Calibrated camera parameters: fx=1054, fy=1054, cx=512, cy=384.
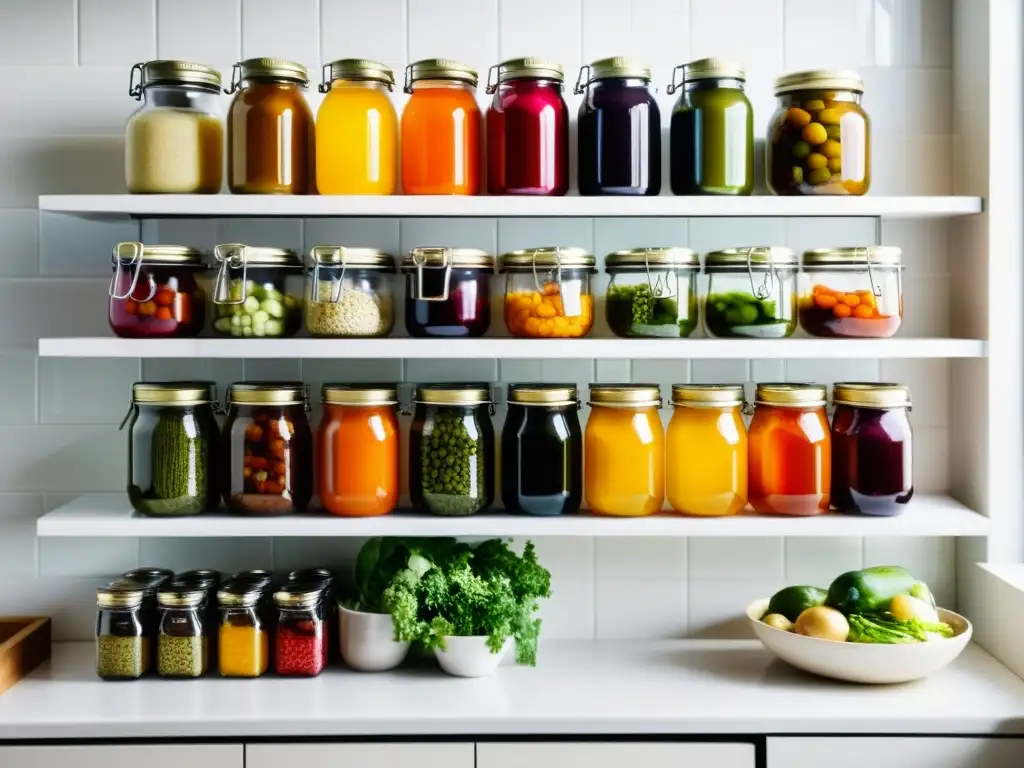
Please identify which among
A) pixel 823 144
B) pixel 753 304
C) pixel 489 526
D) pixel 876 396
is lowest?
pixel 489 526

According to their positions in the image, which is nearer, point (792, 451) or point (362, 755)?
point (362, 755)

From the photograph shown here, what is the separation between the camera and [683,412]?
6.06 ft

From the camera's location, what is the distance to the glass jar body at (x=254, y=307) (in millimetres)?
1797

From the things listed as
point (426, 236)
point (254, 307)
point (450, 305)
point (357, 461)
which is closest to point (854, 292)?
point (450, 305)

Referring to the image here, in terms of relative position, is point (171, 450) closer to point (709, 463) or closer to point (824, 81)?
point (709, 463)

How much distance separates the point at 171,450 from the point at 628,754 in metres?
0.91

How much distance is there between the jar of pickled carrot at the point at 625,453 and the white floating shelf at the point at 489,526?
0.03 metres

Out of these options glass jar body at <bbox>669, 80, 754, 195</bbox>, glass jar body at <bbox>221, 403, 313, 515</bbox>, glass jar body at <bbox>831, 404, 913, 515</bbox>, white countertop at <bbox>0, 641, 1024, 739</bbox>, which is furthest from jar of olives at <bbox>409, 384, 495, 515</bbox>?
glass jar body at <bbox>831, 404, 913, 515</bbox>

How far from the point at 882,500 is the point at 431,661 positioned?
847mm

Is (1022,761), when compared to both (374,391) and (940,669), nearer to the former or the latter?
(940,669)

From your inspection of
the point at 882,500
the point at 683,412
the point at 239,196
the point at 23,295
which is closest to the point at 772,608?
the point at 882,500

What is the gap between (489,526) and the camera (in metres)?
1.80

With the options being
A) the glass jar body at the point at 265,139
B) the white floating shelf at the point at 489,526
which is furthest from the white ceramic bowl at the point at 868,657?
the glass jar body at the point at 265,139

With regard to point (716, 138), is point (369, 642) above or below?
below
